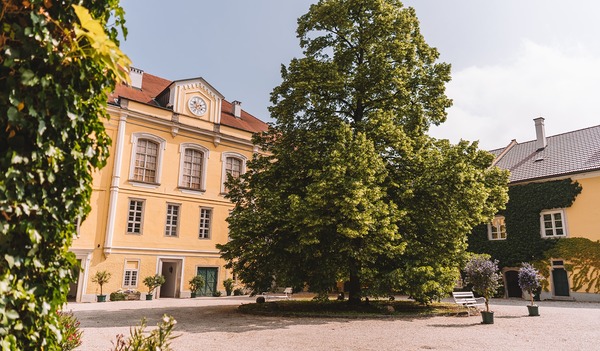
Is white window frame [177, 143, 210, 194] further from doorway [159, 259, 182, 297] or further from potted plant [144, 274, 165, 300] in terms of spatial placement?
potted plant [144, 274, 165, 300]

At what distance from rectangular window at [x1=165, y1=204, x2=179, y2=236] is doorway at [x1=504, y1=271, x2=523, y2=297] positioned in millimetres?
23456

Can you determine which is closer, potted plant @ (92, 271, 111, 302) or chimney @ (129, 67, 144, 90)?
potted plant @ (92, 271, 111, 302)

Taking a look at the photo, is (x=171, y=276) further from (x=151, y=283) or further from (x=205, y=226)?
(x=205, y=226)

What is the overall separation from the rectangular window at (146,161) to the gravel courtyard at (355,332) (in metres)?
10.9

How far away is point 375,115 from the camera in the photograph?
1639cm

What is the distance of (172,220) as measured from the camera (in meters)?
26.7

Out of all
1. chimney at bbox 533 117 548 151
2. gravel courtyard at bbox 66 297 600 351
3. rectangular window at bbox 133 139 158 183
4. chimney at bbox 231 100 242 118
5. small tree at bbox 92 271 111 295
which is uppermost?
chimney at bbox 231 100 242 118

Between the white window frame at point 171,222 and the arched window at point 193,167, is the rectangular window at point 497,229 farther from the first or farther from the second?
the white window frame at point 171,222

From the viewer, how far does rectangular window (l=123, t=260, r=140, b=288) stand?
2392 centimetres

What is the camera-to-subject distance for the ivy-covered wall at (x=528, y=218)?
1035 inches

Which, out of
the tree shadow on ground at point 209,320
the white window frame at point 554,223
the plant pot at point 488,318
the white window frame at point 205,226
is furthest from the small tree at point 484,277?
the white window frame at point 205,226

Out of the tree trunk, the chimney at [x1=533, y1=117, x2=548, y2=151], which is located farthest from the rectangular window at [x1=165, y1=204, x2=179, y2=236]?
the chimney at [x1=533, y1=117, x2=548, y2=151]

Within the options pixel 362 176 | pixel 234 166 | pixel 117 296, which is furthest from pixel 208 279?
pixel 362 176

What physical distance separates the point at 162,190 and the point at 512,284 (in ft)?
82.6
